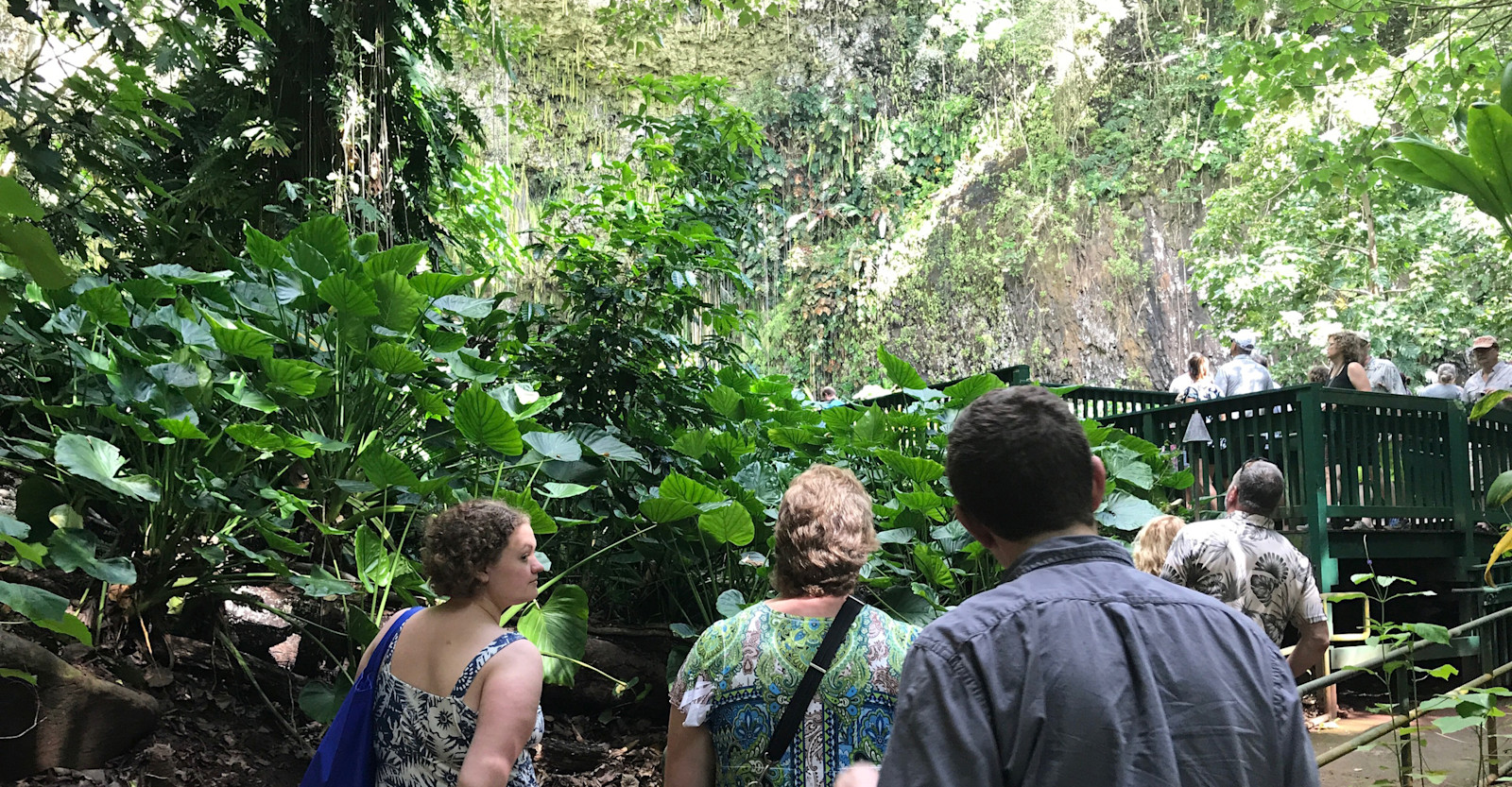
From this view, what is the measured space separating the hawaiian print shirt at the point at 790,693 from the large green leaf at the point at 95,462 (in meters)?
1.91

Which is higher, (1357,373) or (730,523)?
(1357,373)

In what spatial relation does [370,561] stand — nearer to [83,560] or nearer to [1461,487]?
[83,560]

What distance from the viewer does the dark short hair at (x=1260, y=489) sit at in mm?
4117

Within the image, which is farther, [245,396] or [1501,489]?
[245,396]

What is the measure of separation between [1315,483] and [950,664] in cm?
616

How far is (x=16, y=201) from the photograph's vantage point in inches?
41.1

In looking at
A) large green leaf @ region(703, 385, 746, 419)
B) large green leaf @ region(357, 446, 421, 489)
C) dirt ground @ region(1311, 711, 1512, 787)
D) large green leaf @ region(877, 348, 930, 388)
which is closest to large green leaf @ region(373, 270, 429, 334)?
large green leaf @ region(357, 446, 421, 489)

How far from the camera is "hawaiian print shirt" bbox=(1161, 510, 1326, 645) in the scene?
12.9ft

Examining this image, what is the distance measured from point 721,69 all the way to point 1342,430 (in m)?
14.5

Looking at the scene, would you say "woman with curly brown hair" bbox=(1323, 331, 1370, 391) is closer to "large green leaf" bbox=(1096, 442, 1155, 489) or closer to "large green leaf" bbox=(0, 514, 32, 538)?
"large green leaf" bbox=(1096, 442, 1155, 489)

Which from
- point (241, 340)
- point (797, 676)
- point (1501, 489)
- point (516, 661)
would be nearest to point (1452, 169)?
point (1501, 489)

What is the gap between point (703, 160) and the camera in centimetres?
618

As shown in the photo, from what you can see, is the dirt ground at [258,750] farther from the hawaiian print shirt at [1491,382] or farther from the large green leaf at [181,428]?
A: the hawaiian print shirt at [1491,382]

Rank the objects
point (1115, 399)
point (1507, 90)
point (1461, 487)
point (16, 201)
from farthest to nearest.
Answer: point (1115, 399) < point (1461, 487) < point (1507, 90) < point (16, 201)
